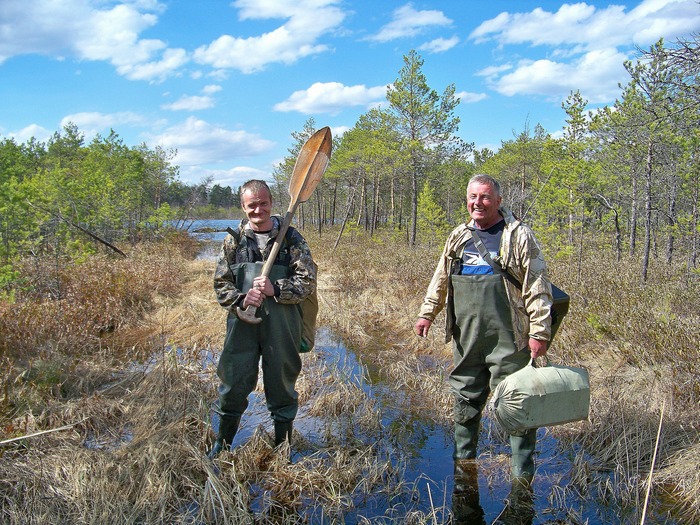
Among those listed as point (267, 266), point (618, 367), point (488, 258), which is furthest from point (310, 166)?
point (618, 367)

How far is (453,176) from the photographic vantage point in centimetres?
3841

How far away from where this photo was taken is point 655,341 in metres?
4.35

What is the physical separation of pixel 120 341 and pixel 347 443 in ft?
14.6

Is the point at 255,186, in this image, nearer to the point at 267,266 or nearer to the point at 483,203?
the point at 267,266

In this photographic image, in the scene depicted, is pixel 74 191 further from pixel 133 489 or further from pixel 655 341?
pixel 655 341

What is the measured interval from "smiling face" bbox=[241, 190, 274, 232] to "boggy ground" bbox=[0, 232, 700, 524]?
63.2 inches

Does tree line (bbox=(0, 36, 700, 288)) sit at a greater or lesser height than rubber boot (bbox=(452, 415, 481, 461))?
greater

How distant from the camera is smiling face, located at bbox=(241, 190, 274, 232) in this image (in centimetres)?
322

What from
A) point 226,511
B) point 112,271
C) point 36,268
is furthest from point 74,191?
point 226,511

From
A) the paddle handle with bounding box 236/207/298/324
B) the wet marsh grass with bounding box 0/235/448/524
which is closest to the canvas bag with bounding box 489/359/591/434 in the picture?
the wet marsh grass with bounding box 0/235/448/524

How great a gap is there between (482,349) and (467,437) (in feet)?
2.47

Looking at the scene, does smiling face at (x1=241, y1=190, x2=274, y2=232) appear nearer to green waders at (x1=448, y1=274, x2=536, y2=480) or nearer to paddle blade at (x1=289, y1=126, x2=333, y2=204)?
paddle blade at (x1=289, y1=126, x2=333, y2=204)

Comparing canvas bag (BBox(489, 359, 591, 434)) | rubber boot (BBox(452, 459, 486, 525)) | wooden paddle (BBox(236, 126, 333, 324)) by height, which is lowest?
rubber boot (BBox(452, 459, 486, 525))

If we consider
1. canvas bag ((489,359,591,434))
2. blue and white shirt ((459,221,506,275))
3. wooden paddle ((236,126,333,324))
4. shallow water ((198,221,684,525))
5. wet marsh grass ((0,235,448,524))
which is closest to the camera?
canvas bag ((489,359,591,434))
